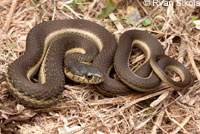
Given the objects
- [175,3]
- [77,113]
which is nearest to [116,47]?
[77,113]

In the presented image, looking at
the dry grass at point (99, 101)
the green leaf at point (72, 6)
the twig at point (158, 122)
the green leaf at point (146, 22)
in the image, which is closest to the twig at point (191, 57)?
the dry grass at point (99, 101)

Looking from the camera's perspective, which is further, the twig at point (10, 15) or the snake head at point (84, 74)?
the twig at point (10, 15)

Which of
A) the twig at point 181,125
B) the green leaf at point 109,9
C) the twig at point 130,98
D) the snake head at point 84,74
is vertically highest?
the green leaf at point 109,9

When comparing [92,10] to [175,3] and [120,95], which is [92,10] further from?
[120,95]

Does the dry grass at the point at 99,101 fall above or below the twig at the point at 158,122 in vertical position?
above

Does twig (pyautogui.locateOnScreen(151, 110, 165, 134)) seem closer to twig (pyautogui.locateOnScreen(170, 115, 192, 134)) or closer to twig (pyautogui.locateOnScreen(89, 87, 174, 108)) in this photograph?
twig (pyautogui.locateOnScreen(170, 115, 192, 134))

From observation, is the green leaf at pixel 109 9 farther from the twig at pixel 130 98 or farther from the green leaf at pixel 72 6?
the twig at pixel 130 98
